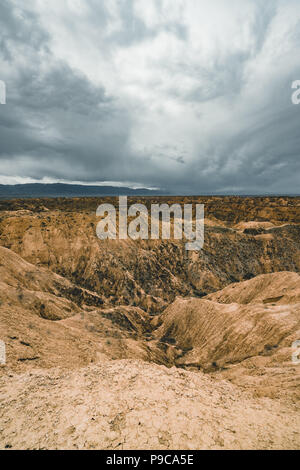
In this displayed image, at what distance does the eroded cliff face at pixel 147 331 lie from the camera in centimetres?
793

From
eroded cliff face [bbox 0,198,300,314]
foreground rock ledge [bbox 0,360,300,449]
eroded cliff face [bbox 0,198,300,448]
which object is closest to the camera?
foreground rock ledge [bbox 0,360,300,449]

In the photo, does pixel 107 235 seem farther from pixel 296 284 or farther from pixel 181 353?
pixel 296 284

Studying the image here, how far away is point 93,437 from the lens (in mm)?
6914

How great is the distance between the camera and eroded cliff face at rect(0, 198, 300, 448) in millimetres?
7934

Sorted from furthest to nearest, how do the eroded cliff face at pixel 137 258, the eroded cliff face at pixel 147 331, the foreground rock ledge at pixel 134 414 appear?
the eroded cliff face at pixel 137 258 → the eroded cliff face at pixel 147 331 → the foreground rock ledge at pixel 134 414

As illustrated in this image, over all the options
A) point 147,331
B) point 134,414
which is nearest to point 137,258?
point 147,331

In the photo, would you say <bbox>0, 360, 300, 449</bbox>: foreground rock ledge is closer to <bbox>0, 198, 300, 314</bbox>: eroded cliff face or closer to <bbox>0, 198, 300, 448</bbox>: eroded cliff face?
<bbox>0, 198, 300, 448</bbox>: eroded cliff face

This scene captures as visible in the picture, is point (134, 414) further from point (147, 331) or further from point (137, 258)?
A: point (137, 258)

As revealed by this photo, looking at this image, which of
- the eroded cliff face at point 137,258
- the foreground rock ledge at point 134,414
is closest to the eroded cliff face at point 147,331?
the foreground rock ledge at point 134,414

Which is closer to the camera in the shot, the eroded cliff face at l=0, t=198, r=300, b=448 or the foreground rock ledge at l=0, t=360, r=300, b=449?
the foreground rock ledge at l=0, t=360, r=300, b=449

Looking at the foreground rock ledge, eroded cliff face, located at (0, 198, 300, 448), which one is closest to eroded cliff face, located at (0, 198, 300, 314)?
eroded cliff face, located at (0, 198, 300, 448)

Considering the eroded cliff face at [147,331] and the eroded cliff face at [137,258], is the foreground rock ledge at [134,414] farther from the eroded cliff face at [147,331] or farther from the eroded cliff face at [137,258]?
the eroded cliff face at [137,258]

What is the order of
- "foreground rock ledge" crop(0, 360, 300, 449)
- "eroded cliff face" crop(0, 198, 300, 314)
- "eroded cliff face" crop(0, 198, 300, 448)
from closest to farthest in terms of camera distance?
"foreground rock ledge" crop(0, 360, 300, 449), "eroded cliff face" crop(0, 198, 300, 448), "eroded cliff face" crop(0, 198, 300, 314)

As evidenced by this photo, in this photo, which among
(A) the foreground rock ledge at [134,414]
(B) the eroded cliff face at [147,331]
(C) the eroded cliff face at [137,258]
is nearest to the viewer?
(A) the foreground rock ledge at [134,414]
